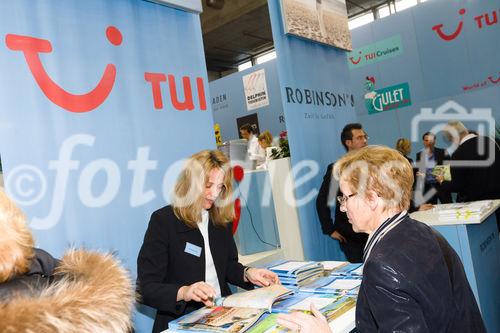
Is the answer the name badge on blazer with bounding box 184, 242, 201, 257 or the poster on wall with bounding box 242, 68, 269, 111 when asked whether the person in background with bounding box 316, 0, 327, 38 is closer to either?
the name badge on blazer with bounding box 184, 242, 201, 257

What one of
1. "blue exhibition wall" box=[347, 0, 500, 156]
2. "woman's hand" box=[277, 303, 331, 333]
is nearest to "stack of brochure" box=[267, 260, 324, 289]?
"woman's hand" box=[277, 303, 331, 333]

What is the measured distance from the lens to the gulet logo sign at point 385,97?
841 centimetres

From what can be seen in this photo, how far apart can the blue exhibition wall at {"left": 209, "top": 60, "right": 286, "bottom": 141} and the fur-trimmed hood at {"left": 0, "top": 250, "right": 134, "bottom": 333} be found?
902 cm

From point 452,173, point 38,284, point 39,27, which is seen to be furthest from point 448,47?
point 38,284

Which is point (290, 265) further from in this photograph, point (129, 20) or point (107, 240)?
point (129, 20)

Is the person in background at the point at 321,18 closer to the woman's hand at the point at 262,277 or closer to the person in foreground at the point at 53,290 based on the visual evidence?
the woman's hand at the point at 262,277

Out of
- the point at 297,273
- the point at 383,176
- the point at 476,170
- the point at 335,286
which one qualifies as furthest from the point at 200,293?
the point at 476,170

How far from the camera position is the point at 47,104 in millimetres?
2322

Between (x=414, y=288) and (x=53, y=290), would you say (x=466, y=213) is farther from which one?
(x=53, y=290)

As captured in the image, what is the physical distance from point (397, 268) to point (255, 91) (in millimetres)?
9369

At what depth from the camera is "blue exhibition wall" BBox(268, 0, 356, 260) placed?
3.75 meters

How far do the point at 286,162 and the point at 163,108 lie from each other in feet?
4.82

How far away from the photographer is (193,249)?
2055 millimetres

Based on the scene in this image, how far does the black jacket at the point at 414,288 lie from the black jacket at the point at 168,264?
3.06 ft
